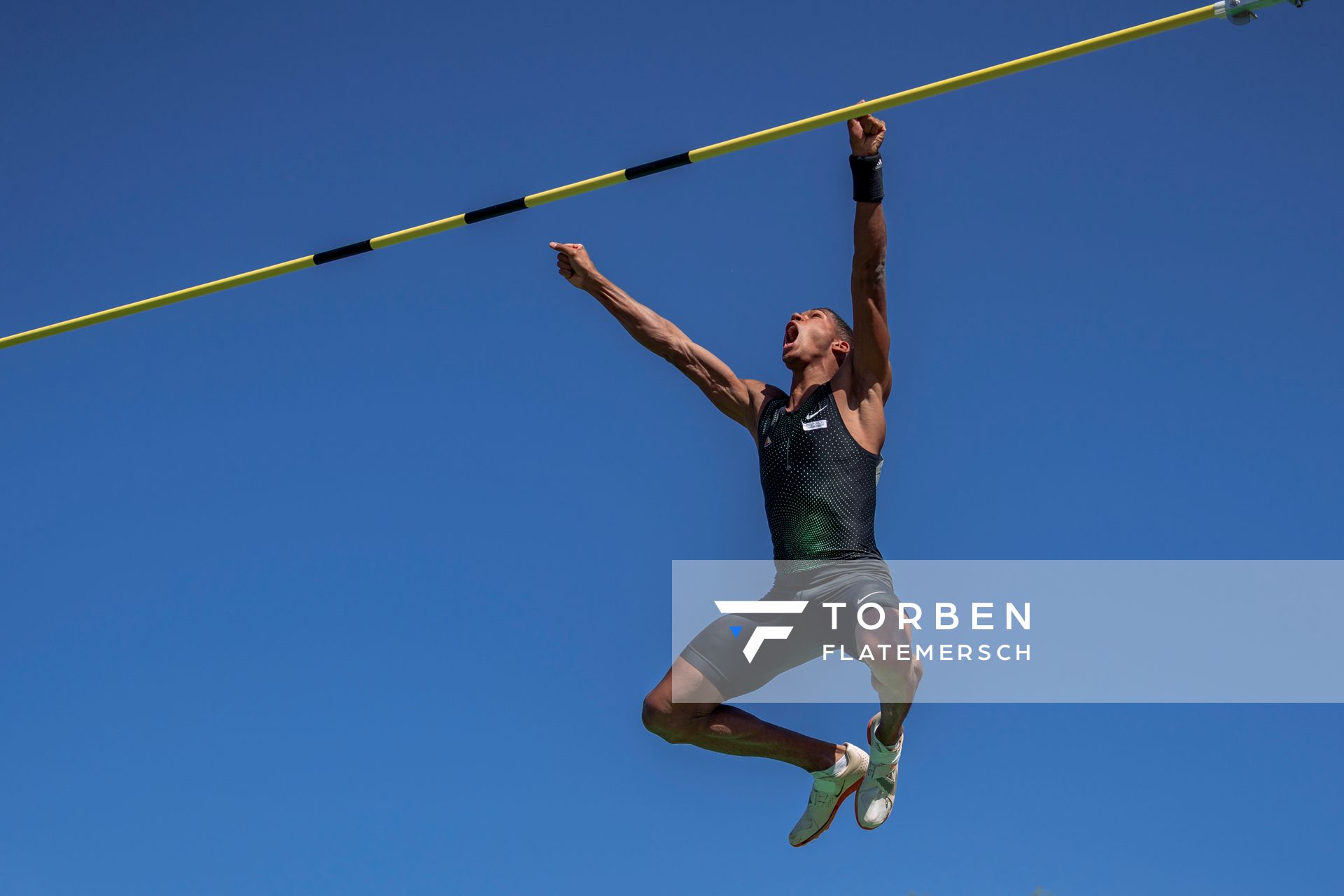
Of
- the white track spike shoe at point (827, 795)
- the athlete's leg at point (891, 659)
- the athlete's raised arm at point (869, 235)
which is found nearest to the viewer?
the athlete's leg at point (891, 659)

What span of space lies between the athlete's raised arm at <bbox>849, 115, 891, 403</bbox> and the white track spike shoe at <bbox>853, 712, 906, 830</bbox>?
236 cm

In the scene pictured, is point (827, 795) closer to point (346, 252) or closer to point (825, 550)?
point (825, 550)

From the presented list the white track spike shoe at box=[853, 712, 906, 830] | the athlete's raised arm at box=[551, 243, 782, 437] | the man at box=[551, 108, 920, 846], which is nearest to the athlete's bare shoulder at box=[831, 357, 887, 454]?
the man at box=[551, 108, 920, 846]

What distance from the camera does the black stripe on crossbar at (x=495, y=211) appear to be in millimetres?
11219

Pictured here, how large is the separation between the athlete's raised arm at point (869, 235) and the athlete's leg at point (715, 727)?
2.26m

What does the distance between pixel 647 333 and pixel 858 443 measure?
1685 millimetres

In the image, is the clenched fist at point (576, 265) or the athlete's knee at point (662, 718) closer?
the athlete's knee at point (662, 718)

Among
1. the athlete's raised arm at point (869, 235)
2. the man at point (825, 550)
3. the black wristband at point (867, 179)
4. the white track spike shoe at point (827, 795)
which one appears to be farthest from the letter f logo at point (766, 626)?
the black wristband at point (867, 179)

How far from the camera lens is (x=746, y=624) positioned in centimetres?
1011

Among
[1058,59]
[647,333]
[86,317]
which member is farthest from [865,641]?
[86,317]

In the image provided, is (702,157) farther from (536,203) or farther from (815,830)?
(815,830)

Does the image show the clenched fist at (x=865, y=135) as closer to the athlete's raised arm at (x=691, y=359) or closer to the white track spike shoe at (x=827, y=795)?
the athlete's raised arm at (x=691, y=359)

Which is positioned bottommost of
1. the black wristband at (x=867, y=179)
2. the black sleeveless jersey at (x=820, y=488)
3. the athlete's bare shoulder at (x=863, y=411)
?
the black sleeveless jersey at (x=820, y=488)

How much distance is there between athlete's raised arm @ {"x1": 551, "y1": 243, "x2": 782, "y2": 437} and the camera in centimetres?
1090
